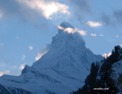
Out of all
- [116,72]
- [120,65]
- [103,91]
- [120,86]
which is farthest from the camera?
[120,65]

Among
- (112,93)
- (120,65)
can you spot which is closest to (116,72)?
(120,65)

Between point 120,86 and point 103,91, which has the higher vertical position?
point 120,86

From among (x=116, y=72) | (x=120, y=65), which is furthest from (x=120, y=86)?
(x=120, y=65)

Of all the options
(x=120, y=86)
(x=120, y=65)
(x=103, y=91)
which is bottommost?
(x=103, y=91)

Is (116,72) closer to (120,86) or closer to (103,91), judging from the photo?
(120,86)

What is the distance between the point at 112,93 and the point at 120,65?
459 ft

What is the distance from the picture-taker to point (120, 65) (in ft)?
631

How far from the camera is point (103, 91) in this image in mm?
51938

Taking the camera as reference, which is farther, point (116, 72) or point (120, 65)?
point (120, 65)

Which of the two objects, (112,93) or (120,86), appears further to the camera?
(120,86)

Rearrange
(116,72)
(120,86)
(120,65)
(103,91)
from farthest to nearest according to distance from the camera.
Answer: (120,65) → (116,72) → (120,86) → (103,91)

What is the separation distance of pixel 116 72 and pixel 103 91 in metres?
128

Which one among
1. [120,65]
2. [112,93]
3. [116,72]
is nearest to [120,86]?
[116,72]

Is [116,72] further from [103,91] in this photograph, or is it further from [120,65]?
[103,91]
